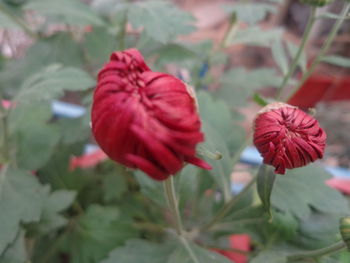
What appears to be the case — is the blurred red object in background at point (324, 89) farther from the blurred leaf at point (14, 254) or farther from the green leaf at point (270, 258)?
the blurred leaf at point (14, 254)

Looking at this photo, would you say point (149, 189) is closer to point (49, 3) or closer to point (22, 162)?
point (22, 162)

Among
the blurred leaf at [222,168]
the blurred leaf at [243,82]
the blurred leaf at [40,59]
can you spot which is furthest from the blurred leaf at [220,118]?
the blurred leaf at [40,59]

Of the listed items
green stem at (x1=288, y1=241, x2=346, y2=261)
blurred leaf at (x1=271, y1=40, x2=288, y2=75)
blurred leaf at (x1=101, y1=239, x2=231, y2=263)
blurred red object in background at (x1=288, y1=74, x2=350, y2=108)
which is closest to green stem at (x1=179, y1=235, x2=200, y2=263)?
blurred leaf at (x1=101, y1=239, x2=231, y2=263)

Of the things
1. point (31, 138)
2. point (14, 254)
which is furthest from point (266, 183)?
point (31, 138)

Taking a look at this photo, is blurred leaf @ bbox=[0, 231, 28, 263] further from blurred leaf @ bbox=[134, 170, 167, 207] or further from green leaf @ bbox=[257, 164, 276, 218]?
green leaf @ bbox=[257, 164, 276, 218]

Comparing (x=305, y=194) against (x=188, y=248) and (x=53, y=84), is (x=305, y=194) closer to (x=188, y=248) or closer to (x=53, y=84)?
(x=188, y=248)
